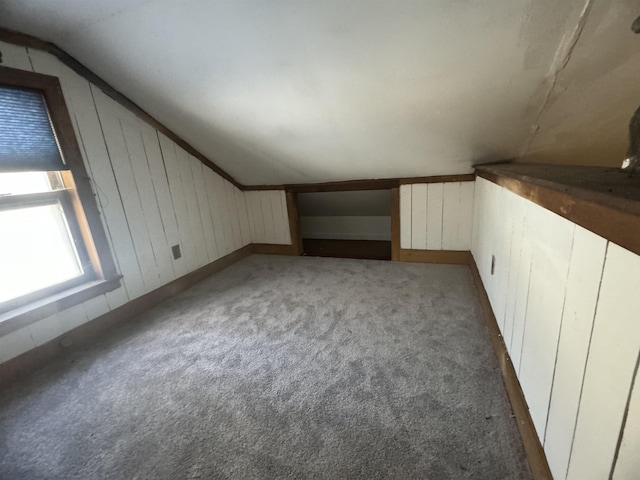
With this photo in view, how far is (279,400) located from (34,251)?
1.80m

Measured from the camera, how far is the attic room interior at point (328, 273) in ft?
2.79

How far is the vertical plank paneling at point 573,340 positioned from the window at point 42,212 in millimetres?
2495

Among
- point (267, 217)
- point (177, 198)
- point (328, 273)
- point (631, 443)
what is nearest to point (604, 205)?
point (631, 443)

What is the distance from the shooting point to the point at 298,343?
68.6 inches

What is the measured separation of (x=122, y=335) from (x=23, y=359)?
0.48 meters

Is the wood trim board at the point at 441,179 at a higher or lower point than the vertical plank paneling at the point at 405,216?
higher

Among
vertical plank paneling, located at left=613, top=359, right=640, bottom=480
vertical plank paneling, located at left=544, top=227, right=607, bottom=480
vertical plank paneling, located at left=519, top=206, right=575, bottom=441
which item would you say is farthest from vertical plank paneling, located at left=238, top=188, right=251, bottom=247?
vertical plank paneling, located at left=613, top=359, right=640, bottom=480

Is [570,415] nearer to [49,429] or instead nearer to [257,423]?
[257,423]

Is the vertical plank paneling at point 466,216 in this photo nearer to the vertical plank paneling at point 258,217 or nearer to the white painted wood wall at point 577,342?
the white painted wood wall at point 577,342

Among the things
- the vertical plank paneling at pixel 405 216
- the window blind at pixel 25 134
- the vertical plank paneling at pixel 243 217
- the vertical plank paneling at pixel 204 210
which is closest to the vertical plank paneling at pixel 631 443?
the vertical plank paneling at pixel 405 216

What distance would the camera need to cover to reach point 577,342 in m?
0.67

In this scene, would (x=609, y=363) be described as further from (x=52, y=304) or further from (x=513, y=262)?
(x=52, y=304)

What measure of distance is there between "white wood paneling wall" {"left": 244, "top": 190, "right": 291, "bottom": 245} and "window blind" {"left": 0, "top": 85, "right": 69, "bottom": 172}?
1873 mm

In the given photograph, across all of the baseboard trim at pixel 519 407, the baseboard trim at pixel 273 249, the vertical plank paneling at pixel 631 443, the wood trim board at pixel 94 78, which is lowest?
the baseboard trim at pixel 519 407
